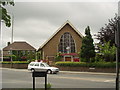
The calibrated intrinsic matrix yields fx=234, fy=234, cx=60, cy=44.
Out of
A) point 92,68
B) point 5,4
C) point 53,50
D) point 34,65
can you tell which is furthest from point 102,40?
point 5,4

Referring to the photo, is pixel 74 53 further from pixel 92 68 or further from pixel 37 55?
pixel 92 68

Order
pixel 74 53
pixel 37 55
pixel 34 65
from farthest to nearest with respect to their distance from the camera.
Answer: pixel 37 55, pixel 74 53, pixel 34 65

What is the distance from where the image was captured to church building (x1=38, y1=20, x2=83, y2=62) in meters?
50.7

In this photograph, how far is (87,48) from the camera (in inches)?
1364

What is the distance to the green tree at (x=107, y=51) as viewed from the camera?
1337 inches

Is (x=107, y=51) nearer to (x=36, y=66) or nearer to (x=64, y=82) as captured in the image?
(x=36, y=66)

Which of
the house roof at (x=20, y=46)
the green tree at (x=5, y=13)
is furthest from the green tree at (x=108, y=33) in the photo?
the house roof at (x=20, y=46)

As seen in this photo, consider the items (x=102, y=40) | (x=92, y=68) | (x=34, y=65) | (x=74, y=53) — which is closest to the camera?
(x=34, y=65)

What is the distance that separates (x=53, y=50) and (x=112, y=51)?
1935 centimetres

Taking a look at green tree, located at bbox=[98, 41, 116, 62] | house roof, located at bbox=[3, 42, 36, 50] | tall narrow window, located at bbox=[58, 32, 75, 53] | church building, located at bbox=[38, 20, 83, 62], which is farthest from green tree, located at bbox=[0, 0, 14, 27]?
A: house roof, located at bbox=[3, 42, 36, 50]

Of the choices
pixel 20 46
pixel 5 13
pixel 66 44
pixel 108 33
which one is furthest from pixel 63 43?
pixel 5 13

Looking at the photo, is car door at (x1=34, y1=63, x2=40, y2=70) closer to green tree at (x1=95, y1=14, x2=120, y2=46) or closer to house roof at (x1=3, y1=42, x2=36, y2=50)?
green tree at (x1=95, y1=14, x2=120, y2=46)

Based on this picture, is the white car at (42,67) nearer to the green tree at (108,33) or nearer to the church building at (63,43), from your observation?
the green tree at (108,33)

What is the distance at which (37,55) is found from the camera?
54.0 m
